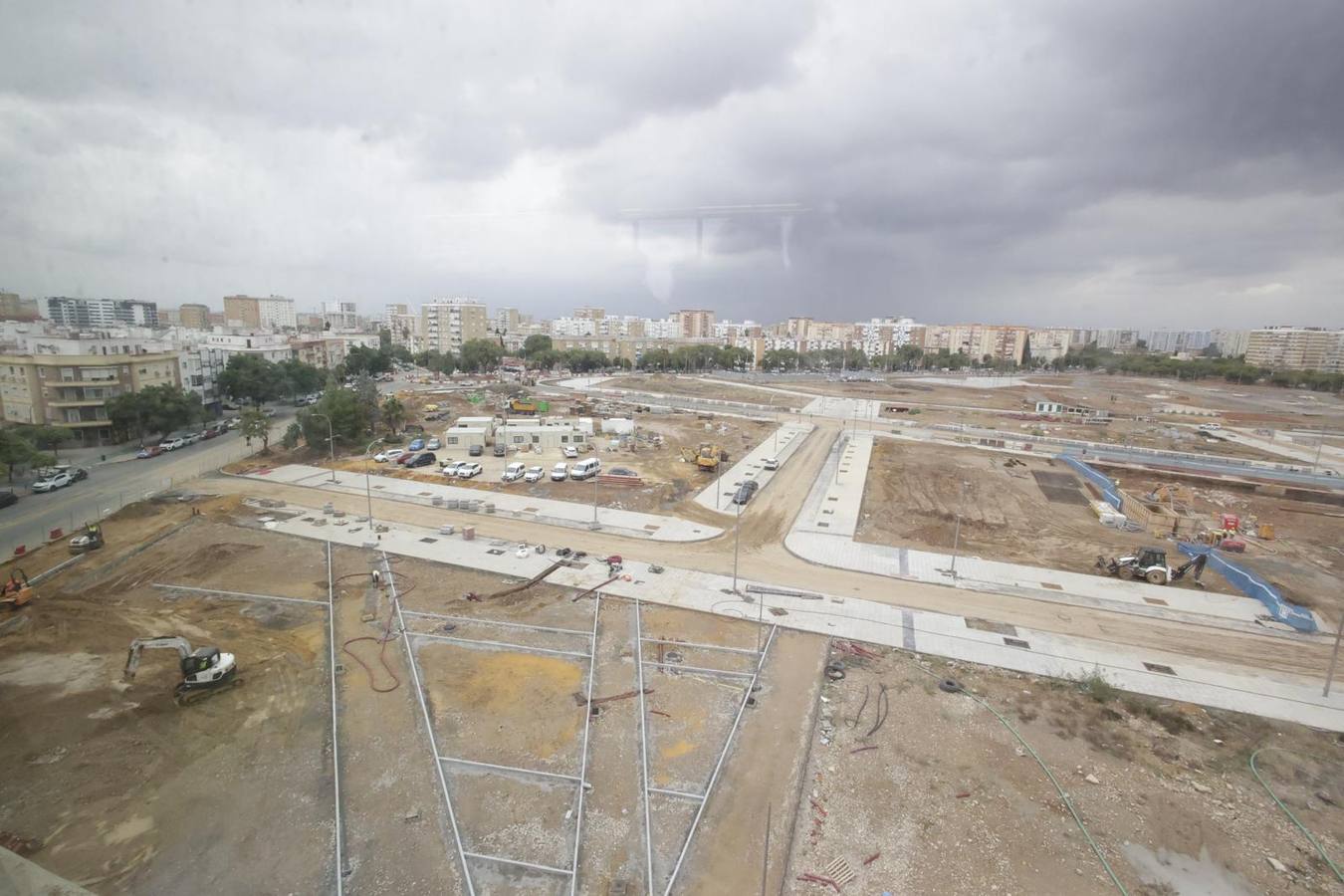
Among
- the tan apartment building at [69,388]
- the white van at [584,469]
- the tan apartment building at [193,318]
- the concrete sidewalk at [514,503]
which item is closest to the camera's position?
the concrete sidewalk at [514,503]

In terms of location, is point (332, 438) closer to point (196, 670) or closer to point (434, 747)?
point (196, 670)

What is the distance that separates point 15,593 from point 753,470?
61.6ft

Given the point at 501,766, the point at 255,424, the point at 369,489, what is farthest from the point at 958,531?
the point at 255,424

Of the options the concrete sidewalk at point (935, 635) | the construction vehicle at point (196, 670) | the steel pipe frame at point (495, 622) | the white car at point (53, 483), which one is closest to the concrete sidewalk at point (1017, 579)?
the concrete sidewalk at point (935, 635)

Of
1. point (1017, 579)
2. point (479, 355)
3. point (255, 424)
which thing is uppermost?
point (479, 355)

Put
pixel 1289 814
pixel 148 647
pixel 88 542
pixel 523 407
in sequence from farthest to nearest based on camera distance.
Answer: pixel 523 407
pixel 88 542
pixel 148 647
pixel 1289 814

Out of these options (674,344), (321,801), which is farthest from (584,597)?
(674,344)

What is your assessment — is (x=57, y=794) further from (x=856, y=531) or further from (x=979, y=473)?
(x=979, y=473)

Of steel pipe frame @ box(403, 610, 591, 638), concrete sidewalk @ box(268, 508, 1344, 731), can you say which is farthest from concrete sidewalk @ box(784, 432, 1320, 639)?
steel pipe frame @ box(403, 610, 591, 638)

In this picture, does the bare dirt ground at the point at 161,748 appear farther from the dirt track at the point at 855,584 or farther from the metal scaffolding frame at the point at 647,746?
the dirt track at the point at 855,584

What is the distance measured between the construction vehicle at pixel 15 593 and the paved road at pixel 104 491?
322cm

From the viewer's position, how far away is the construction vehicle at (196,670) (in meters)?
8.21

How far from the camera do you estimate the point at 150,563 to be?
12.9 metres

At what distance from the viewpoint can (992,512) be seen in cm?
1811
